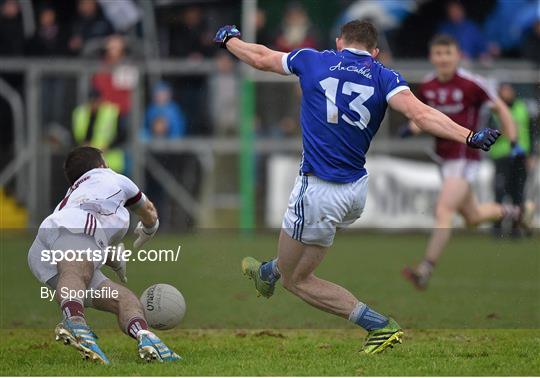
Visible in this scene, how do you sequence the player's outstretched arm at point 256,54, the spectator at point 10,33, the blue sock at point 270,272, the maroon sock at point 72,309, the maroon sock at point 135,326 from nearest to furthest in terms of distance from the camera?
the maroon sock at point 72,309
the maroon sock at point 135,326
the player's outstretched arm at point 256,54
the blue sock at point 270,272
the spectator at point 10,33

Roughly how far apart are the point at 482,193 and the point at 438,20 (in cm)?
295

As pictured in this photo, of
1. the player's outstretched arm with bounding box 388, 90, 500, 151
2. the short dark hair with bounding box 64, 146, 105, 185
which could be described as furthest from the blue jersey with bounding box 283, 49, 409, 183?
the short dark hair with bounding box 64, 146, 105, 185

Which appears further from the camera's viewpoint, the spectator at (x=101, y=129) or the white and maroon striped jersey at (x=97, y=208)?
the spectator at (x=101, y=129)

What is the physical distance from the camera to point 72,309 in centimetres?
763

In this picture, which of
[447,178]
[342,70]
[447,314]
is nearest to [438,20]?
[447,178]

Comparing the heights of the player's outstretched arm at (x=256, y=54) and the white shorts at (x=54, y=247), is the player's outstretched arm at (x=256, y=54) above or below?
above

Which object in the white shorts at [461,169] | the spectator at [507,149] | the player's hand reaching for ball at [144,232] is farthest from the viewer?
the spectator at [507,149]

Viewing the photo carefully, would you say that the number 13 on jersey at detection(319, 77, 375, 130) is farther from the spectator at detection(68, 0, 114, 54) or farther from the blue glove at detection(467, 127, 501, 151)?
the spectator at detection(68, 0, 114, 54)

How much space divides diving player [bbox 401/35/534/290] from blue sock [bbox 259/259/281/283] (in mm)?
3701

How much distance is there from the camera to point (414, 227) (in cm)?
1884

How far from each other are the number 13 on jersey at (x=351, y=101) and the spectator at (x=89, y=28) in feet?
37.3

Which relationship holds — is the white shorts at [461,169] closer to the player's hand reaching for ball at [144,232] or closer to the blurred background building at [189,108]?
the player's hand reaching for ball at [144,232]

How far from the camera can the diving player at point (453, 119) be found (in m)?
12.2

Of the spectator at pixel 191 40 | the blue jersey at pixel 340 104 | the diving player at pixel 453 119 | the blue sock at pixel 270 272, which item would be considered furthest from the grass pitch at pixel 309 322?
the spectator at pixel 191 40
